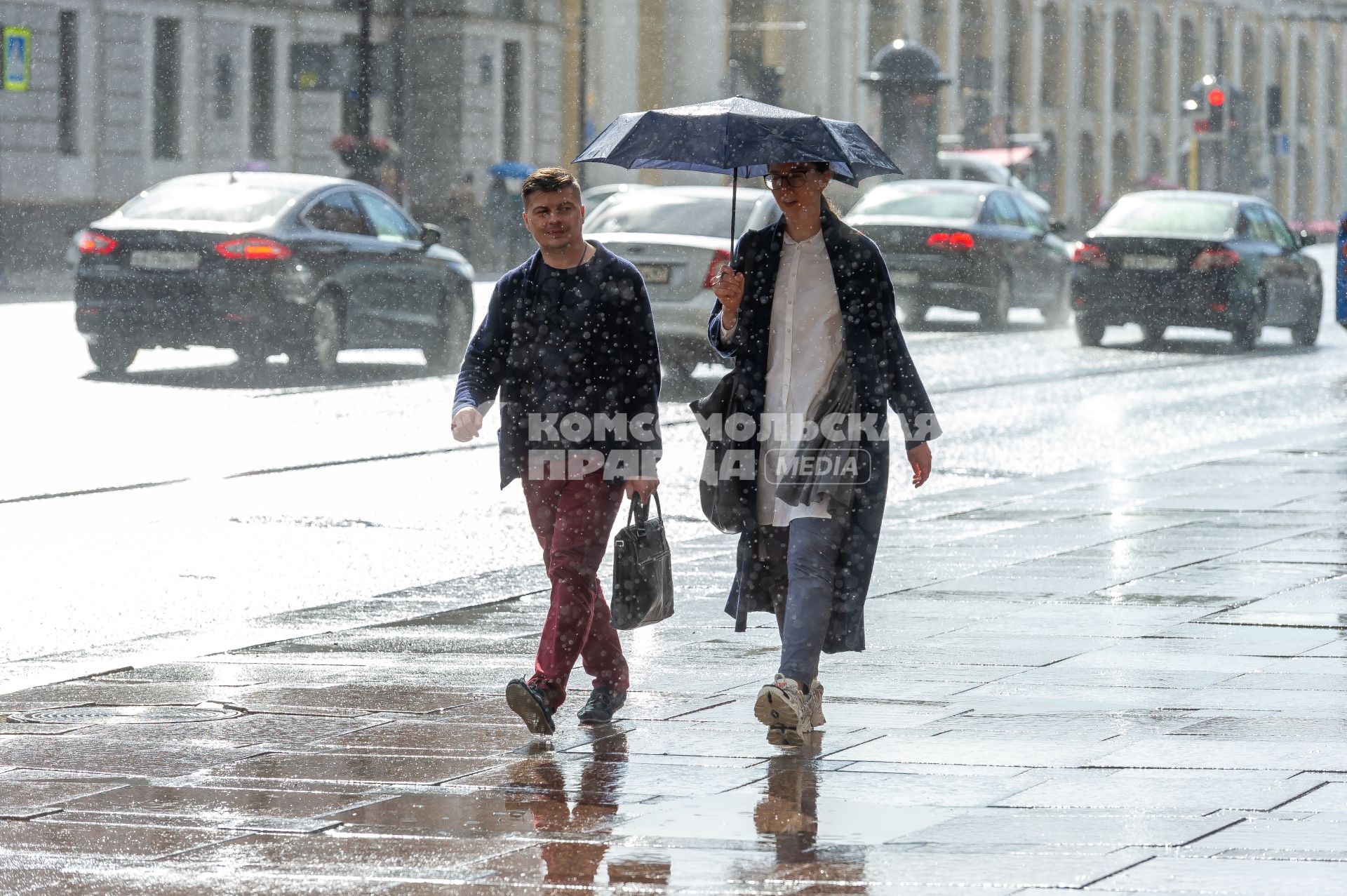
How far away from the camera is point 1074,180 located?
83.9 metres

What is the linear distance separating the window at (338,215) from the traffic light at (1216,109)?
2700 centimetres

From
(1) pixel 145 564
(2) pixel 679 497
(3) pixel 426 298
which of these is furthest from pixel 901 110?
(1) pixel 145 564

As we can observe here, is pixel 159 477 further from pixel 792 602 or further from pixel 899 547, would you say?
pixel 792 602

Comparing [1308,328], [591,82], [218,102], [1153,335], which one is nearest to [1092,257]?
[1153,335]

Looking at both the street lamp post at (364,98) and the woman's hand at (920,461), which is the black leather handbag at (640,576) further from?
the street lamp post at (364,98)

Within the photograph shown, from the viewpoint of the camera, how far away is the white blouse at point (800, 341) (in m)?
6.45

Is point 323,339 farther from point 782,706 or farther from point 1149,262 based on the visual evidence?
point 782,706

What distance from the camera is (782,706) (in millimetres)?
6078

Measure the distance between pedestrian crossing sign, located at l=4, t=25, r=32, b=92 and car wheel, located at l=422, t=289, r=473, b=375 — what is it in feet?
48.4

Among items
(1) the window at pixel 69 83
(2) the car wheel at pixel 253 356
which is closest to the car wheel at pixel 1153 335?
(2) the car wheel at pixel 253 356

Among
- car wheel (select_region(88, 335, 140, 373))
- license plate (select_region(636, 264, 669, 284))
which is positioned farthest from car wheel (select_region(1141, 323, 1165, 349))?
car wheel (select_region(88, 335, 140, 373))

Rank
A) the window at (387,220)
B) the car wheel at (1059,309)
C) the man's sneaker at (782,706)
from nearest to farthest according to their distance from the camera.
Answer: the man's sneaker at (782,706)
the window at (387,220)
the car wheel at (1059,309)

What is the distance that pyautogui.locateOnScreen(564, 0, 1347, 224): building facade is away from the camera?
63562mm

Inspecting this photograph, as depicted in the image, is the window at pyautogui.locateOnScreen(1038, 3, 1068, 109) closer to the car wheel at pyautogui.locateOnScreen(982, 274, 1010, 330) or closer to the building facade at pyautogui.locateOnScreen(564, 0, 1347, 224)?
the building facade at pyautogui.locateOnScreen(564, 0, 1347, 224)
